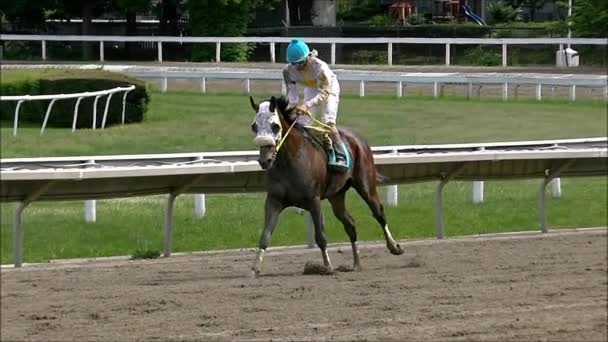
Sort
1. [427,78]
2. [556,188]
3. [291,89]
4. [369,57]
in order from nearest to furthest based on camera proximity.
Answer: [291,89] → [556,188] → [427,78] → [369,57]

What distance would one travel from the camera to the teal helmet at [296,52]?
305 inches

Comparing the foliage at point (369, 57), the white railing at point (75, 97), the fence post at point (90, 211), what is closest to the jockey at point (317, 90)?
the fence post at point (90, 211)

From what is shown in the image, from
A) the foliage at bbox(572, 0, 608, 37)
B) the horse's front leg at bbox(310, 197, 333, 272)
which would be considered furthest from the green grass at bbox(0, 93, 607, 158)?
the foliage at bbox(572, 0, 608, 37)

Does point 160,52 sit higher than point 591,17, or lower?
lower

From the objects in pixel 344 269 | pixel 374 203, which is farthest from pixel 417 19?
pixel 344 269

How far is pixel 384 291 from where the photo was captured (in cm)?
737

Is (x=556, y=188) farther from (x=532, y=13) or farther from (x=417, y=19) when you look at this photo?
(x=417, y=19)

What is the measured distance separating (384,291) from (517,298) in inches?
27.2

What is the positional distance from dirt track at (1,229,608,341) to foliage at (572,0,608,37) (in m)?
1.36

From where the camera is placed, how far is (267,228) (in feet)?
24.9

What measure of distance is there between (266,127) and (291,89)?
0.74 metres

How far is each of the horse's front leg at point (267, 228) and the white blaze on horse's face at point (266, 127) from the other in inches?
15.4

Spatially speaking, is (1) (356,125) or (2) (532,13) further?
(1) (356,125)

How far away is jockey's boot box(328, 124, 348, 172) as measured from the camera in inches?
319
